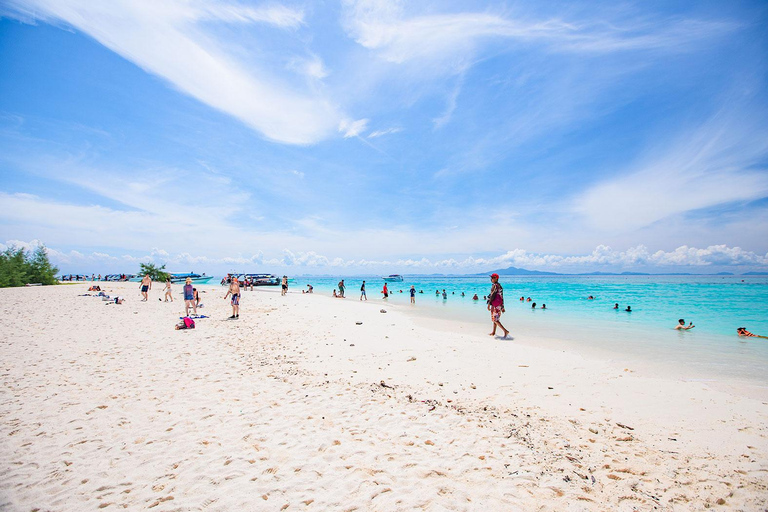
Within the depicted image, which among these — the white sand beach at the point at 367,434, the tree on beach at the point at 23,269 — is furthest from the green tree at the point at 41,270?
the white sand beach at the point at 367,434

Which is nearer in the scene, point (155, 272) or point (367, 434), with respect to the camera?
point (367, 434)

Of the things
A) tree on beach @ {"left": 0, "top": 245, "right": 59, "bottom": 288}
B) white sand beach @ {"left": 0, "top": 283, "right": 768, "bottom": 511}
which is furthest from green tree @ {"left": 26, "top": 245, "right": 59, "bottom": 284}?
white sand beach @ {"left": 0, "top": 283, "right": 768, "bottom": 511}

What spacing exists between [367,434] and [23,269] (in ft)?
197

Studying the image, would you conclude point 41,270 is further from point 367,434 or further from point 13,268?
point 367,434

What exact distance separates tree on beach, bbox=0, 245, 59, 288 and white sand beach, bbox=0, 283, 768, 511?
4390 centimetres

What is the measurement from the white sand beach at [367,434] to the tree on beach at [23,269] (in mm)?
43900

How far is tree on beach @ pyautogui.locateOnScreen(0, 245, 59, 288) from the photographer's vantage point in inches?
1473

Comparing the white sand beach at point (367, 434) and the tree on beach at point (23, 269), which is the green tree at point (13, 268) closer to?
the tree on beach at point (23, 269)

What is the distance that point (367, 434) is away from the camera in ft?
16.6

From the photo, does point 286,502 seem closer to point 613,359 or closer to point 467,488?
point 467,488

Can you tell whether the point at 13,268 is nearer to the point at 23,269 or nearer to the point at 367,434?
the point at 23,269

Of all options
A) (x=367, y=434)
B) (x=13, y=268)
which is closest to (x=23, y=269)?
(x=13, y=268)

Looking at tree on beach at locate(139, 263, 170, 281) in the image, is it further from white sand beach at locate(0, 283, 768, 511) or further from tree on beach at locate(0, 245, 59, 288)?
white sand beach at locate(0, 283, 768, 511)

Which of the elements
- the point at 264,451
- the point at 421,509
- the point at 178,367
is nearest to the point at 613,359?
the point at 421,509
